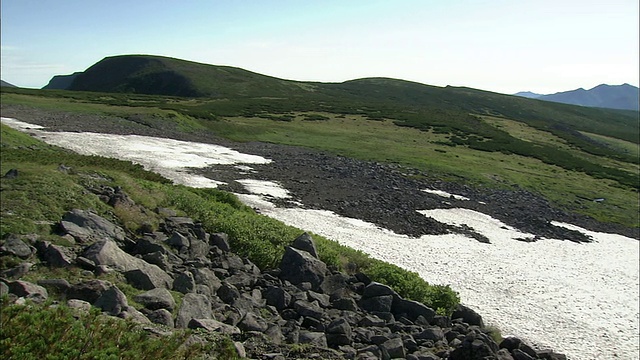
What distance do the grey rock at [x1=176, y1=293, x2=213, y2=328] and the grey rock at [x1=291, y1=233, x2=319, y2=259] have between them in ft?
23.9

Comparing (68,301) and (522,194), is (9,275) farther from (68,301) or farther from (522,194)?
(522,194)

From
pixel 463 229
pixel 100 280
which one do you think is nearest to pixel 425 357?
pixel 100 280

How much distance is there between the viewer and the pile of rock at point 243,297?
35.8ft

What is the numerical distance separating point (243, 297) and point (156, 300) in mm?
3255

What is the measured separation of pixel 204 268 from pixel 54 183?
6573 mm

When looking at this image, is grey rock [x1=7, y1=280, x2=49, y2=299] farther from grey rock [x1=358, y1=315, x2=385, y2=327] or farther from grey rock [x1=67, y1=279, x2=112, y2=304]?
grey rock [x1=358, y1=315, x2=385, y2=327]

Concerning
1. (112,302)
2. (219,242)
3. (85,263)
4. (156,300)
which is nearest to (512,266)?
(219,242)

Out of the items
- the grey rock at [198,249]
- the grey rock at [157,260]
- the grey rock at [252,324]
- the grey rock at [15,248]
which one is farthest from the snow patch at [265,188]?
the grey rock at [15,248]

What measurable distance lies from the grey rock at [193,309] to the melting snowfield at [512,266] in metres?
15.0

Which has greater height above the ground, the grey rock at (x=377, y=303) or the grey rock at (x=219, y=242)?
the grey rock at (x=219, y=242)

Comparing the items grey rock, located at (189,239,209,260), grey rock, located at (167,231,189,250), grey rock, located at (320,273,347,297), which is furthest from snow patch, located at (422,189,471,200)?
grey rock, located at (167,231,189,250)

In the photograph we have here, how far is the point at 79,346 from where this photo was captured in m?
7.73

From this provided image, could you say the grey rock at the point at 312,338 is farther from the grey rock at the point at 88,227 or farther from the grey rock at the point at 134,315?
the grey rock at the point at 88,227

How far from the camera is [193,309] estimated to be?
38.0 feet
